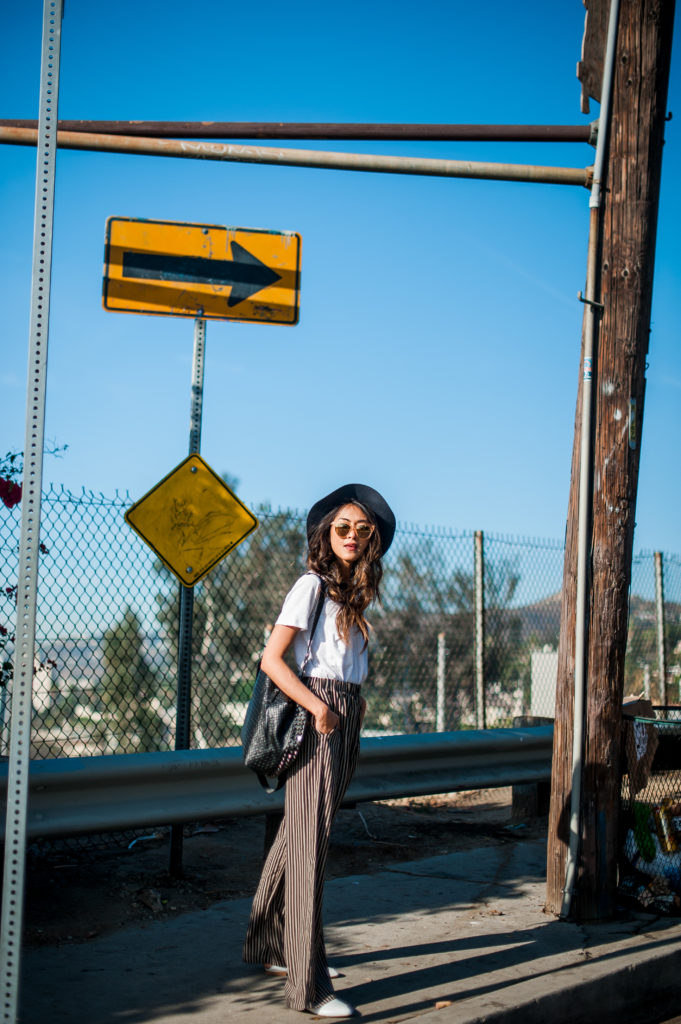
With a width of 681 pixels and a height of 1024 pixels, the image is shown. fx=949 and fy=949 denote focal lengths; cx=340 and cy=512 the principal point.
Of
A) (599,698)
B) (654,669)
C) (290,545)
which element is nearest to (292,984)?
(599,698)

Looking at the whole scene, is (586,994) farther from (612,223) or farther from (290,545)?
(290,545)

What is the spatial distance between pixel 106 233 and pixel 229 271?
0.66 metres

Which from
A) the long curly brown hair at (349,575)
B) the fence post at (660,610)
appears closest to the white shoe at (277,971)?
the long curly brown hair at (349,575)

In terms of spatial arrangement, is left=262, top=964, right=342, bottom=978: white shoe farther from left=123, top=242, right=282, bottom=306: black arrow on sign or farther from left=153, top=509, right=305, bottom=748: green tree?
left=153, top=509, right=305, bottom=748: green tree

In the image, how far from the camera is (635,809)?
478cm

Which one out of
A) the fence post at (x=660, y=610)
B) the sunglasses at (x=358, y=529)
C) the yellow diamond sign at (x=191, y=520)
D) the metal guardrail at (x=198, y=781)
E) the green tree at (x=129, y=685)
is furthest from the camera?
the fence post at (x=660, y=610)

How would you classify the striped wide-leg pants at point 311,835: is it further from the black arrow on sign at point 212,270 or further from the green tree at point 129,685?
the green tree at point 129,685

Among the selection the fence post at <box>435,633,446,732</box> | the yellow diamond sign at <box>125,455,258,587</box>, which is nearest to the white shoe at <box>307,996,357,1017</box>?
the yellow diamond sign at <box>125,455,258,587</box>

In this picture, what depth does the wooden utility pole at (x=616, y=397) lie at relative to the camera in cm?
458

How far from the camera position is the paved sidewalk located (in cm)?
340

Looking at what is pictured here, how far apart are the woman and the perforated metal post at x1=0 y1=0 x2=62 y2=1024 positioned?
3.22 ft

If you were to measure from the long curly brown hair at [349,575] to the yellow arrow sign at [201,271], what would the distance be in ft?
6.06

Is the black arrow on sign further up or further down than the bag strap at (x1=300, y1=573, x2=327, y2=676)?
further up

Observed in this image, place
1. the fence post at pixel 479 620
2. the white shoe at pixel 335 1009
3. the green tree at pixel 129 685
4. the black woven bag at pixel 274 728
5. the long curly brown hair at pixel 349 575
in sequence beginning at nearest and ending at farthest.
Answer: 1. the white shoe at pixel 335 1009
2. the black woven bag at pixel 274 728
3. the long curly brown hair at pixel 349 575
4. the green tree at pixel 129 685
5. the fence post at pixel 479 620
